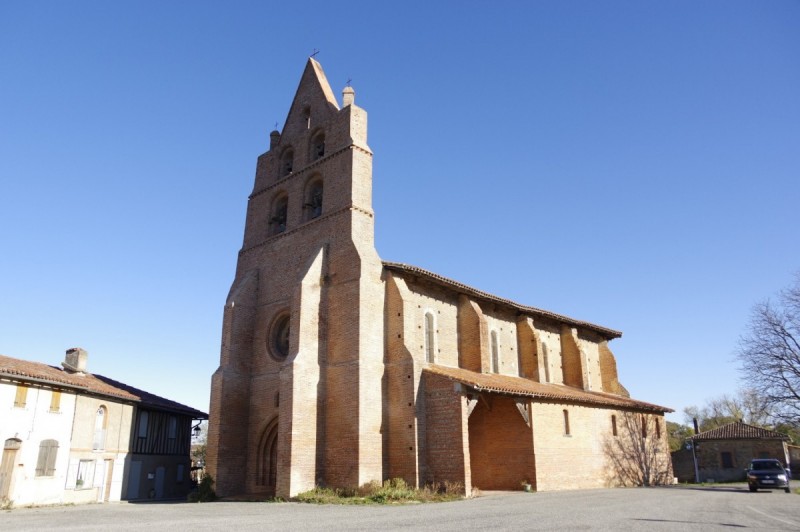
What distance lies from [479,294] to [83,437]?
18.2 m

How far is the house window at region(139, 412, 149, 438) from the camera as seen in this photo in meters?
27.2

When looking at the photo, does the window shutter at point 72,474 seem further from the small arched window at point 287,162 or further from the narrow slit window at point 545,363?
the narrow slit window at point 545,363

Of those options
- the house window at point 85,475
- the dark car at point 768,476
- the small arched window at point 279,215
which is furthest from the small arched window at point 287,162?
the dark car at point 768,476

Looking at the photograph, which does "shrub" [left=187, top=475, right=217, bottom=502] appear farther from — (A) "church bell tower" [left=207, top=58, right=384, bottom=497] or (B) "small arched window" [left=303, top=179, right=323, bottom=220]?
(B) "small arched window" [left=303, top=179, right=323, bottom=220]

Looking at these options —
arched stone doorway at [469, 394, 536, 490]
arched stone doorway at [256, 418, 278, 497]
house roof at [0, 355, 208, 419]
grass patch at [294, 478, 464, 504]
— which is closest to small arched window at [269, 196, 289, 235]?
arched stone doorway at [256, 418, 278, 497]

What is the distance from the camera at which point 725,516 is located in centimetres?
1320

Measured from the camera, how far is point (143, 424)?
2738cm

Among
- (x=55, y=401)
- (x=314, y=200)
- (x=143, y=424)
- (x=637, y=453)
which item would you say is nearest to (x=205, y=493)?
(x=55, y=401)

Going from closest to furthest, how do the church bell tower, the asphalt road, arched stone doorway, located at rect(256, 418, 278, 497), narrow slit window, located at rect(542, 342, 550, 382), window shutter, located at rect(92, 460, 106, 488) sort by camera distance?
the asphalt road
the church bell tower
arched stone doorway, located at rect(256, 418, 278, 497)
window shutter, located at rect(92, 460, 106, 488)
narrow slit window, located at rect(542, 342, 550, 382)

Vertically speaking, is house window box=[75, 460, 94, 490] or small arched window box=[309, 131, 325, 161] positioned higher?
small arched window box=[309, 131, 325, 161]

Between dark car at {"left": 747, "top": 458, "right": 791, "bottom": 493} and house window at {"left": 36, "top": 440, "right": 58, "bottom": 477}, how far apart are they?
96.0 feet

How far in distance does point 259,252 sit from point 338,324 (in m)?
6.80

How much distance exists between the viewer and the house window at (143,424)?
27156mm

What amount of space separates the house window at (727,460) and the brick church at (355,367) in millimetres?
15780
